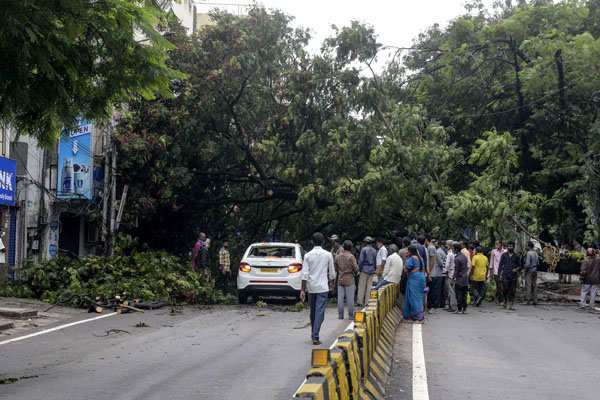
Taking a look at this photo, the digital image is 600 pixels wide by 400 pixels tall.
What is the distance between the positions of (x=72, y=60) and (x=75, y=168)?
45.2 ft

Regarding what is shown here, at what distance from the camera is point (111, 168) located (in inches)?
876

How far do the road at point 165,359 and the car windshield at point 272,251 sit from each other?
136 inches

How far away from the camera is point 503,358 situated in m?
9.71

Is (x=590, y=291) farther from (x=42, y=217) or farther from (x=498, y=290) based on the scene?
(x=42, y=217)

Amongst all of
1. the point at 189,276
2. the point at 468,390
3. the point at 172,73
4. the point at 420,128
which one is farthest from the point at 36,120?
the point at 420,128

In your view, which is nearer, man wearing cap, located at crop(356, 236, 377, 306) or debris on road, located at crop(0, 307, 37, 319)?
debris on road, located at crop(0, 307, 37, 319)

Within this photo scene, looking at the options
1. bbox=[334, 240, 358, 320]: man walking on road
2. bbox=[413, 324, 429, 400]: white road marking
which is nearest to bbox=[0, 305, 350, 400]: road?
bbox=[334, 240, 358, 320]: man walking on road

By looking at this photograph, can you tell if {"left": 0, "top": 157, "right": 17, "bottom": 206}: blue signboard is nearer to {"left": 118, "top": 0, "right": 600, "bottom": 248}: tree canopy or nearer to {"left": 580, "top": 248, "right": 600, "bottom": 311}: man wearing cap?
{"left": 118, "top": 0, "right": 600, "bottom": 248}: tree canopy

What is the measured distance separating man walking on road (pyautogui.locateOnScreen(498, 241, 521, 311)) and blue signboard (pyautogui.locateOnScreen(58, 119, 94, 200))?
13.0 metres

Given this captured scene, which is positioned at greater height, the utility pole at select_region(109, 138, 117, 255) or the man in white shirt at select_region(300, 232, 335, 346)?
the utility pole at select_region(109, 138, 117, 255)

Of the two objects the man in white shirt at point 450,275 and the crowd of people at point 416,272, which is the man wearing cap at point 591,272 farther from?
the man in white shirt at point 450,275

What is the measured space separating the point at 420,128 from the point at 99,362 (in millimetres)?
16167

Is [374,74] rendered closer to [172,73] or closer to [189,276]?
[189,276]

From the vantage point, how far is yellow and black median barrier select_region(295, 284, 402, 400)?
4.17 meters
